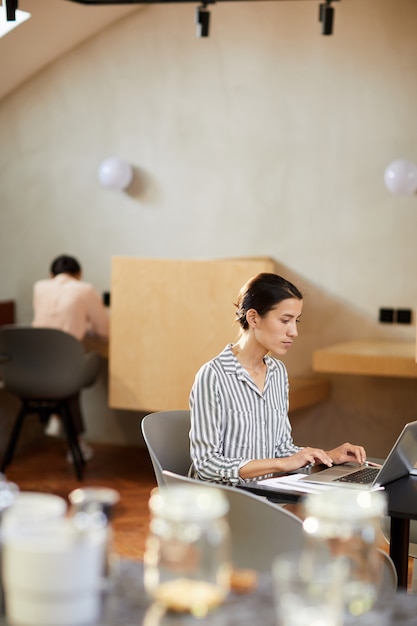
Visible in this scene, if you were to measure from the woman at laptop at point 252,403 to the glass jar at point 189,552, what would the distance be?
60.1 inches

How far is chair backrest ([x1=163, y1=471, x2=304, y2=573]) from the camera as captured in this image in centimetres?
244

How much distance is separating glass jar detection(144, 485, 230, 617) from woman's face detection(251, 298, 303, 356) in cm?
169

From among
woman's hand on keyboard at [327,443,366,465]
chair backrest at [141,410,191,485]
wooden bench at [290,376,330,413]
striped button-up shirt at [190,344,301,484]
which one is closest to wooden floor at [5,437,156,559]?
wooden bench at [290,376,330,413]

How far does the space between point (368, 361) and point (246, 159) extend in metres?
1.71

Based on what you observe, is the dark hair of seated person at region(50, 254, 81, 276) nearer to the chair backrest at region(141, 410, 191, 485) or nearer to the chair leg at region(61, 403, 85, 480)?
the chair leg at region(61, 403, 85, 480)

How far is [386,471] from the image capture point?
105 inches

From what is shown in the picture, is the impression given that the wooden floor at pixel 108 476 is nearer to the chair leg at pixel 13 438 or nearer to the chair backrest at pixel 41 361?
the chair leg at pixel 13 438

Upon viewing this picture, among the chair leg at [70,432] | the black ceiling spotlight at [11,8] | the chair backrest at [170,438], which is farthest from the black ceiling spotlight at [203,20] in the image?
the chair backrest at [170,438]

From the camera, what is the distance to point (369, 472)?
9.45ft

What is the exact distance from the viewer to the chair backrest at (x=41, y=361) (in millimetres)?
5668

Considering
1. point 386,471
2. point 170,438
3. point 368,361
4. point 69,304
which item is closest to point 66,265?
point 69,304

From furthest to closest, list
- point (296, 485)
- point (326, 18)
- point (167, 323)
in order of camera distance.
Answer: point (167, 323) < point (326, 18) < point (296, 485)

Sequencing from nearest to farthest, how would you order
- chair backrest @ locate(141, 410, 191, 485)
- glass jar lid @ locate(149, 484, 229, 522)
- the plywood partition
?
glass jar lid @ locate(149, 484, 229, 522)
chair backrest @ locate(141, 410, 191, 485)
the plywood partition

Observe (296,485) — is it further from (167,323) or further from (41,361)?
(41,361)
